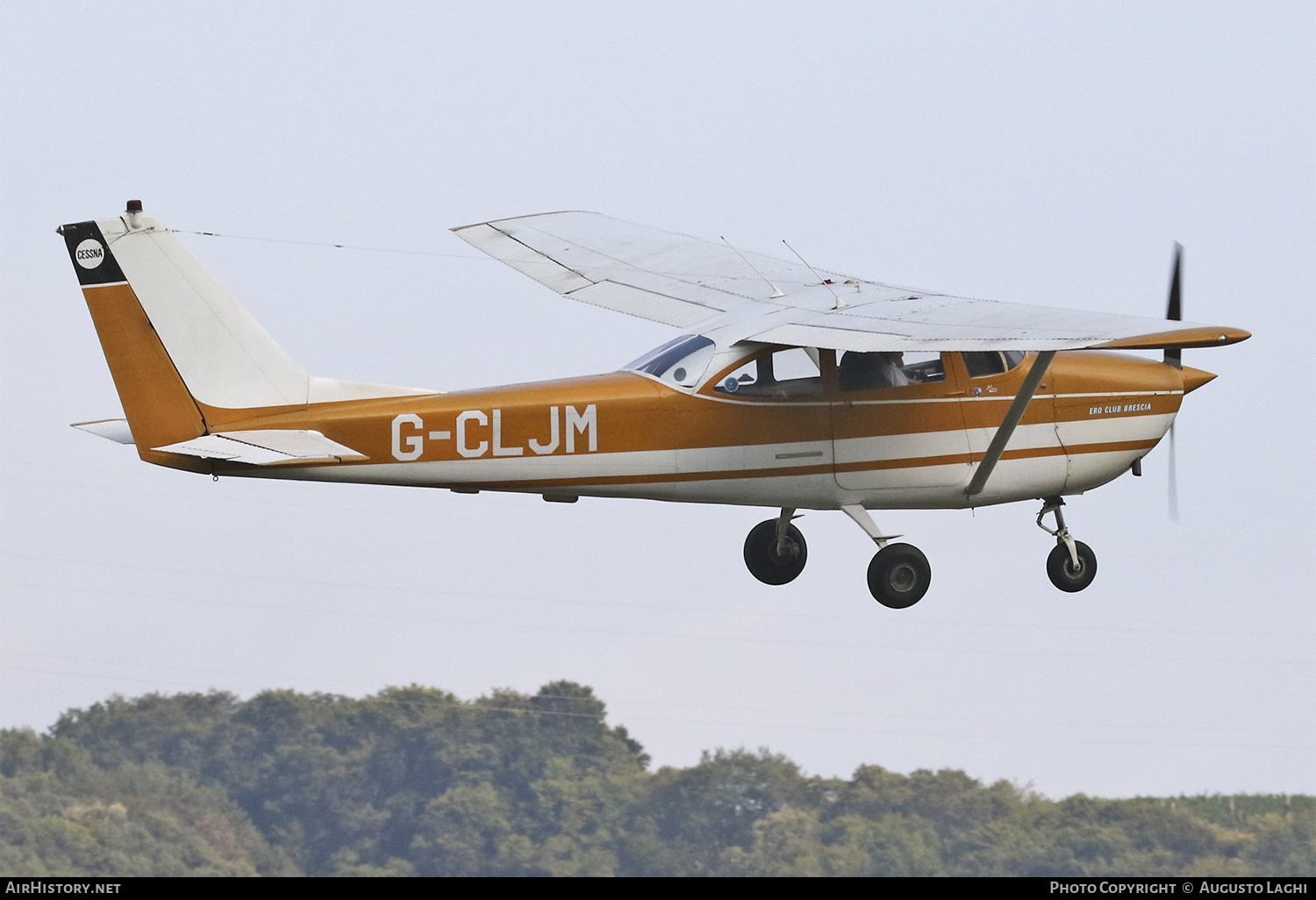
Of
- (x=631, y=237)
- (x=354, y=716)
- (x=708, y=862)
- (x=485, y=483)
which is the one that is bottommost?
(x=708, y=862)

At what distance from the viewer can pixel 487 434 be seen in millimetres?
15656

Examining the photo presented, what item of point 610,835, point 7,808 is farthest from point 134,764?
point 610,835

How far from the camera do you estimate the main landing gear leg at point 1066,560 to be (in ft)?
55.7

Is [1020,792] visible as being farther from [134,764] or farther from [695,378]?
[695,378]

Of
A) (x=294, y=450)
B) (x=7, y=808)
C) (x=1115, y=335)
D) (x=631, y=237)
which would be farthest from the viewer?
(x=7, y=808)

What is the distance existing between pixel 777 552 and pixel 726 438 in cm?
204

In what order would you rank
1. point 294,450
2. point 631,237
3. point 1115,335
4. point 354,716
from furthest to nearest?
point 354,716 → point 631,237 → point 294,450 → point 1115,335

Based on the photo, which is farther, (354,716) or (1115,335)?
(354,716)

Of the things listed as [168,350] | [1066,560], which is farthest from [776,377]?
[168,350]

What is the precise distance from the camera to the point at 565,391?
15.9 metres

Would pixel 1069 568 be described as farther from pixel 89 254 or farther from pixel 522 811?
pixel 522 811

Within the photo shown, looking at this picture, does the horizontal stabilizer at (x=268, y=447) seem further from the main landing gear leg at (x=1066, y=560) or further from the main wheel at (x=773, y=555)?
the main landing gear leg at (x=1066, y=560)

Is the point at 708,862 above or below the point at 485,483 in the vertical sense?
below

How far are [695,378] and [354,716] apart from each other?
22597 mm
